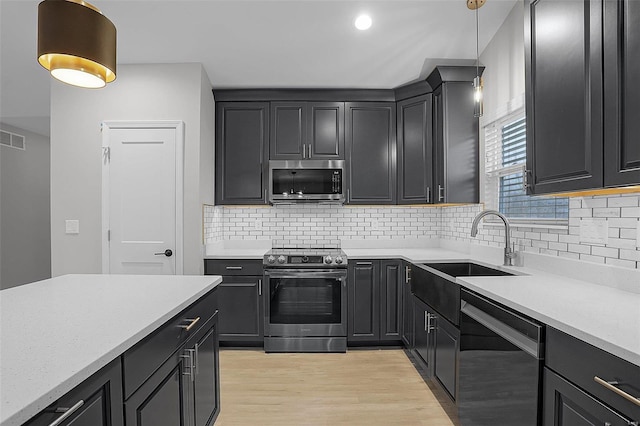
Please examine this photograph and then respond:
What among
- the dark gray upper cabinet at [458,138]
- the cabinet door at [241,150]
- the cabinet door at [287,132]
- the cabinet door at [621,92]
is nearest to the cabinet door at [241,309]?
the cabinet door at [241,150]

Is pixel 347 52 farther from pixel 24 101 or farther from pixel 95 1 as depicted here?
pixel 24 101

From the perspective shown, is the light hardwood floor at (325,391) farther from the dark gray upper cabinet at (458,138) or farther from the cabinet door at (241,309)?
the dark gray upper cabinet at (458,138)

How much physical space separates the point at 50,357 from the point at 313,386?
2.13 metres

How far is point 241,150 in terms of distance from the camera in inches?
145

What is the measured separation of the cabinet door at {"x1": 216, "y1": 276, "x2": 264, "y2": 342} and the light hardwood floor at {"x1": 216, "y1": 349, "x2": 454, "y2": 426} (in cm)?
17

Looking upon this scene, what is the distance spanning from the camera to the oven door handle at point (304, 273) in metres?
3.28

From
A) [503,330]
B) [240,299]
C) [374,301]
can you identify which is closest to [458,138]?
[374,301]

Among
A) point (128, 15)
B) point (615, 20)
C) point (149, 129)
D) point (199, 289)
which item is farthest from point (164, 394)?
point (128, 15)

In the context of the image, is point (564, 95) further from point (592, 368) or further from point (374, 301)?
point (374, 301)

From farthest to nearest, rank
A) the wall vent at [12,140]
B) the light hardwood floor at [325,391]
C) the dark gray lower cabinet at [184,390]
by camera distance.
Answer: the wall vent at [12,140]
the light hardwood floor at [325,391]
the dark gray lower cabinet at [184,390]

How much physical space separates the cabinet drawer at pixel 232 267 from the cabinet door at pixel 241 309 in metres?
0.06

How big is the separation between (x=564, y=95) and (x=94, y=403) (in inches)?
86.5

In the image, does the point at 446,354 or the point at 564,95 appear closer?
the point at 564,95

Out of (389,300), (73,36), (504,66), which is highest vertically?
(504,66)
